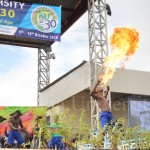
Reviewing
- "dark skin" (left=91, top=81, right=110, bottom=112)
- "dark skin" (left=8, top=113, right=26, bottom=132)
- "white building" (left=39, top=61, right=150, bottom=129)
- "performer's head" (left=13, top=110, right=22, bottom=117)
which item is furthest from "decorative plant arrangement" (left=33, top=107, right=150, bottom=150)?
"performer's head" (left=13, top=110, right=22, bottom=117)

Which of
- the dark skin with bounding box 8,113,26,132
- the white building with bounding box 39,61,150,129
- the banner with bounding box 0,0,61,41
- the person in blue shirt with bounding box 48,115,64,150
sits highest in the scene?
the banner with bounding box 0,0,61,41

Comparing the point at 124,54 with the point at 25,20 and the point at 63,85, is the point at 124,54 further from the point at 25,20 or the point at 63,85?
the point at 63,85

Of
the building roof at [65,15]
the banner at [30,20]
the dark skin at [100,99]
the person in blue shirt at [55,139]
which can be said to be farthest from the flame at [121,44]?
the building roof at [65,15]

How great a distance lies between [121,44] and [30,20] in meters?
5.36

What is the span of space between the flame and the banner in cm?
451

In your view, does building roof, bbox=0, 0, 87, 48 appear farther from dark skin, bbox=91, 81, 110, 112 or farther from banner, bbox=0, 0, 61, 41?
dark skin, bbox=91, 81, 110, 112

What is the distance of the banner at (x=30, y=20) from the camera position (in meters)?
14.6

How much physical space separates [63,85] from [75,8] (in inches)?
128

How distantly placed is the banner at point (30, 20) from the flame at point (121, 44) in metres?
4.51

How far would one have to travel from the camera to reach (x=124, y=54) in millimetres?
10539

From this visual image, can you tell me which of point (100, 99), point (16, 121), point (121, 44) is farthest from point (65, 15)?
point (100, 99)

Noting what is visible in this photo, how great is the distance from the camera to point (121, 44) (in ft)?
34.6

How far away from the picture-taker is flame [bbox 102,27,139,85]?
10555mm

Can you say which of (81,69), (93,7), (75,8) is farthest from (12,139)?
(75,8)
